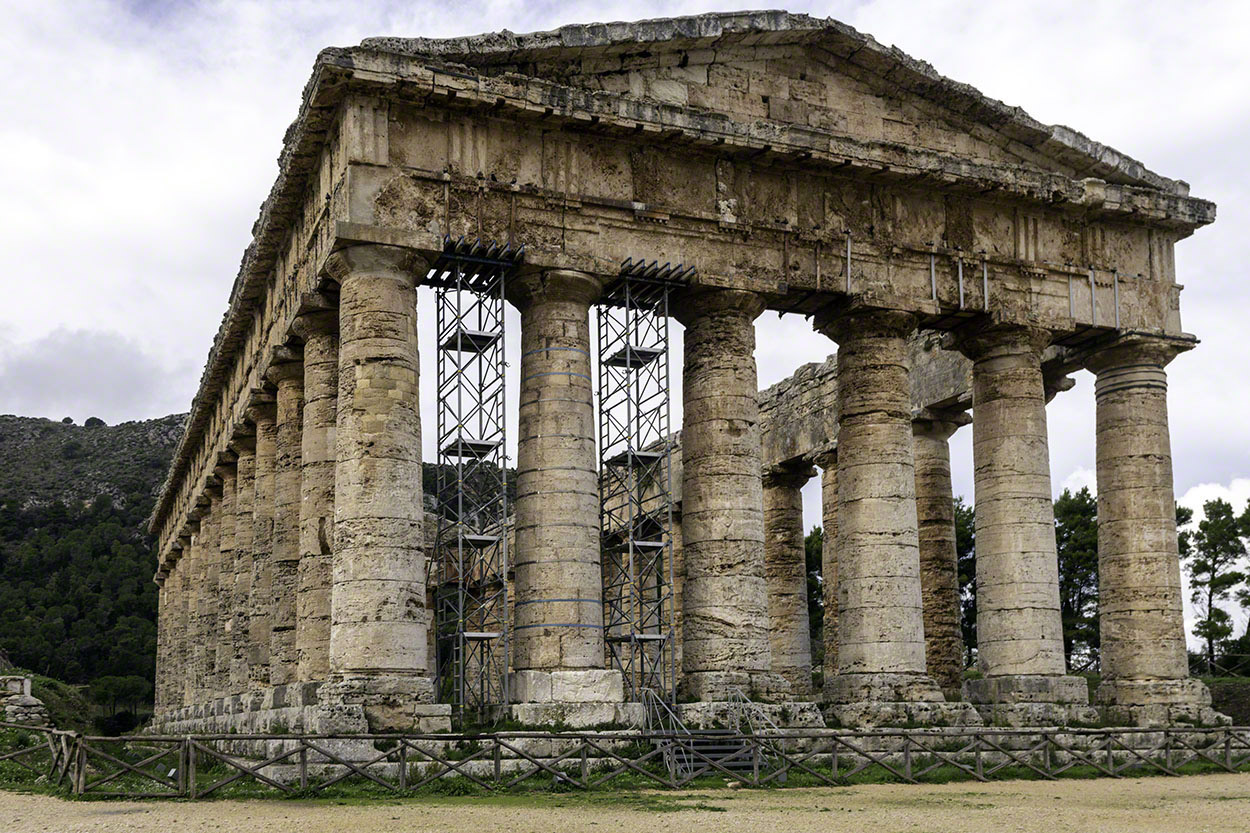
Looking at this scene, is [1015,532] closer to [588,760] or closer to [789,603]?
[789,603]

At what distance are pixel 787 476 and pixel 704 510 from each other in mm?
13057

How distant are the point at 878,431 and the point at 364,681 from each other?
10.6 m

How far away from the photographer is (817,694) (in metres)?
38.0

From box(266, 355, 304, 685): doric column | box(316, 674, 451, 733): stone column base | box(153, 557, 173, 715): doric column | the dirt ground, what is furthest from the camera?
box(153, 557, 173, 715): doric column

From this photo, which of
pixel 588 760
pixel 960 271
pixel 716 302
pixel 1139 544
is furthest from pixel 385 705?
pixel 1139 544

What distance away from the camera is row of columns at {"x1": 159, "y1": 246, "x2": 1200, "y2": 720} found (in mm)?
21656

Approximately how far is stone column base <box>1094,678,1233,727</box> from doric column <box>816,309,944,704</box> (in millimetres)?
4773

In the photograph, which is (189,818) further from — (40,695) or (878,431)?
(40,695)

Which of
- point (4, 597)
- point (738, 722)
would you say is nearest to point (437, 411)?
point (738, 722)

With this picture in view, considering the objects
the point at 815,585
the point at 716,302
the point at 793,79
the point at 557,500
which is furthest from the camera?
the point at 815,585

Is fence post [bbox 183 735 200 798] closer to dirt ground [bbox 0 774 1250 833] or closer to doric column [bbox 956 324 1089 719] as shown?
dirt ground [bbox 0 774 1250 833]

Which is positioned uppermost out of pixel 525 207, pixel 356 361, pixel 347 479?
pixel 525 207

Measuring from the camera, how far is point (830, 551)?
115ft

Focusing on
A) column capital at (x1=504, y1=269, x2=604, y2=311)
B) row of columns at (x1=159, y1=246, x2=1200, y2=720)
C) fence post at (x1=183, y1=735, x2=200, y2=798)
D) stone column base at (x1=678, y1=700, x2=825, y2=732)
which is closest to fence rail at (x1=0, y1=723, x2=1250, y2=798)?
fence post at (x1=183, y1=735, x2=200, y2=798)
